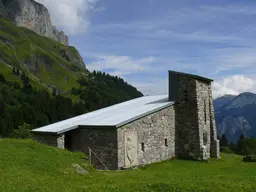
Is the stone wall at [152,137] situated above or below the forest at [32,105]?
below

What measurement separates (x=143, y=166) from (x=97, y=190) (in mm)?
12824

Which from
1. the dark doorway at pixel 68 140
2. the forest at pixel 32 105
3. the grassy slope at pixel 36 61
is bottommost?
the dark doorway at pixel 68 140

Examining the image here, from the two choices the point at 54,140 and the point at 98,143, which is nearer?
Answer: the point at 98,143

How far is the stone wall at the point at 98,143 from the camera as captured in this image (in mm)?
23875

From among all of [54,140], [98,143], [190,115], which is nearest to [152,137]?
[98,143]

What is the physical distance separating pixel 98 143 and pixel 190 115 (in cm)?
1055

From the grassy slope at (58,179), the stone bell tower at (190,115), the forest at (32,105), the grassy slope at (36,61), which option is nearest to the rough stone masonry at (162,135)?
the stone bell tower at (190,115)

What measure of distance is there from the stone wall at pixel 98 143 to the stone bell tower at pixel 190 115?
9179 millimetres

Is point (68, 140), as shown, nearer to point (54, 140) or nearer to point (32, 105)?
point (54, 140)

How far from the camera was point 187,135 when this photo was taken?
3070cm

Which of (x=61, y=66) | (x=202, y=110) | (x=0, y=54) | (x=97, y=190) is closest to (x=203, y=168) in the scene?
(x=202, y=110)

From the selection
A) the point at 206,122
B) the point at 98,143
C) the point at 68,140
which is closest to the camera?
the point at 98,143

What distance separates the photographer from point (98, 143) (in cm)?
2491

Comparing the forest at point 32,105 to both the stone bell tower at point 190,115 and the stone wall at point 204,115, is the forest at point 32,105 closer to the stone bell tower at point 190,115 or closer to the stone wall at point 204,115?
the stone bell tower at point 190,115
